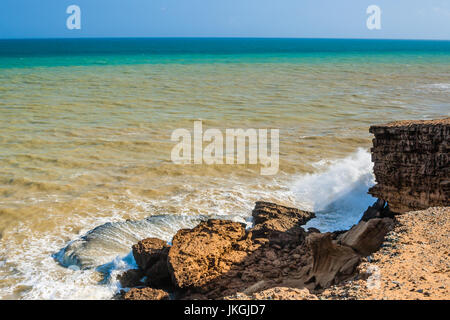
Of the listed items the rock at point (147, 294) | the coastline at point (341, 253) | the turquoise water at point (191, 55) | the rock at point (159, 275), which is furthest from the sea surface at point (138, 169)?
the turquoise water at point (191, 55)

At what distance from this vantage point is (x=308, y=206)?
9.40m

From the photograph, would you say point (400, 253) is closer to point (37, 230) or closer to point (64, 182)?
point (37, 230)

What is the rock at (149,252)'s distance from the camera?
6.12 metres

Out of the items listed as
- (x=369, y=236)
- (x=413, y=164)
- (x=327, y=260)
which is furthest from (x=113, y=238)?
(x=413, y=164)

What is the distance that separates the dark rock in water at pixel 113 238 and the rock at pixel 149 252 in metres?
0.64

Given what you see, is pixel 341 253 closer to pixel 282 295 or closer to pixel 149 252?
pixel 282 295

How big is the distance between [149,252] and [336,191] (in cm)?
520

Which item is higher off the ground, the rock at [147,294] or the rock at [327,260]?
the rock at [327,260]

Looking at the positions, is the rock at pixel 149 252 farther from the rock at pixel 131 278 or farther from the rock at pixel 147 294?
the rock at pixel 147 294

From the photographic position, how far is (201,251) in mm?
5785

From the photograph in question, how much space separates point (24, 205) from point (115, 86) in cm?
1933

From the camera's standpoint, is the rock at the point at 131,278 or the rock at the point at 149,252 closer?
the rock at the point at 131,278

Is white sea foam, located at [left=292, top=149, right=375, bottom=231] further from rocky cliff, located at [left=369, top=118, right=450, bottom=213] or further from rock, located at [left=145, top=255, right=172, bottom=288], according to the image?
rock, located at [left=145, top=255, right=172, bottom=288]

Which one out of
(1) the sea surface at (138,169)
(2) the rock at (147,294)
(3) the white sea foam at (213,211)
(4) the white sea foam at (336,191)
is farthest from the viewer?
(4) the white sea foam at (336,191)
